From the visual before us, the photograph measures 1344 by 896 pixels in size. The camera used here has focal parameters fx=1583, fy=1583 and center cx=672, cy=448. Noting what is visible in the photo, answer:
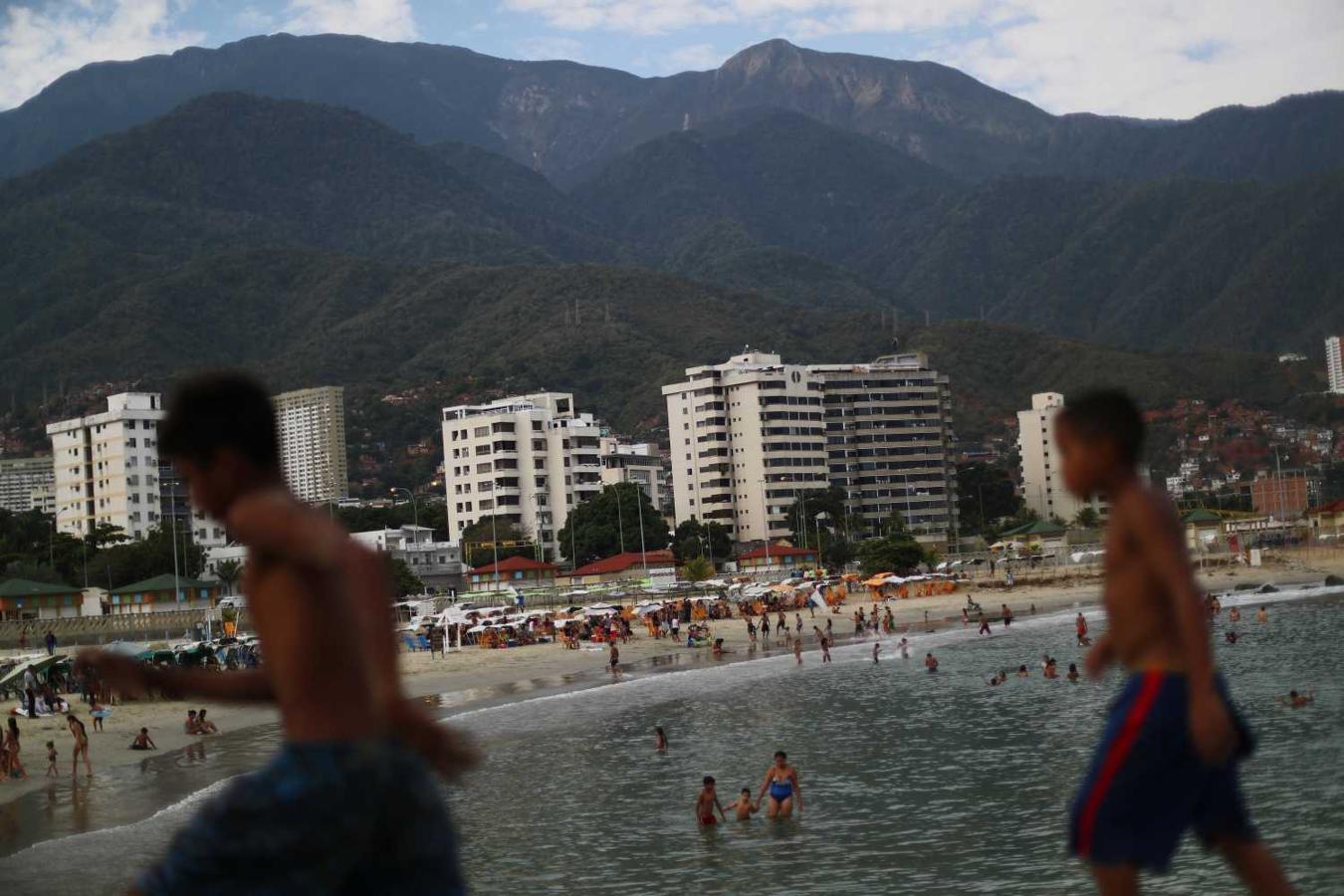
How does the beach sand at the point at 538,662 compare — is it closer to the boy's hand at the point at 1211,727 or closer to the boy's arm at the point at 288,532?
the boy's arm at the point at 288,532

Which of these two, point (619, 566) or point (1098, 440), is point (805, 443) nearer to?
point (619, 566)

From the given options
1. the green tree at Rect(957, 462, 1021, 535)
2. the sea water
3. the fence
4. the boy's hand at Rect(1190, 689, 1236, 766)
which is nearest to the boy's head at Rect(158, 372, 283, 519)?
the boy's hand at Rect(1190, 689, 1236, 766)

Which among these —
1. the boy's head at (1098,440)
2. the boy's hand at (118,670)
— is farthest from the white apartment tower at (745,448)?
the boy's hand at (118,670)

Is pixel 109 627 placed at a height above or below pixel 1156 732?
below

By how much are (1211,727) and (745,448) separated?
13835 centimetres

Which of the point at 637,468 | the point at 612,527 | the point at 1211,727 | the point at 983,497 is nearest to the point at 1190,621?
the point at 1211,727

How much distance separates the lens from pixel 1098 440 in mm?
5055

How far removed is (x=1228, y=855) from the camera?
493 centimetres

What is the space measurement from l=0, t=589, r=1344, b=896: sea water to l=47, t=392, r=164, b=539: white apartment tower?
97055 millimetres

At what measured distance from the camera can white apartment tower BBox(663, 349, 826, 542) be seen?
141 meters

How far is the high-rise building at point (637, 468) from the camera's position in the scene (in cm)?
14600

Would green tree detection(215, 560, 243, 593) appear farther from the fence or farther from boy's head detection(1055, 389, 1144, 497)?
boy's head detection(1055, 389, 1144, 497)

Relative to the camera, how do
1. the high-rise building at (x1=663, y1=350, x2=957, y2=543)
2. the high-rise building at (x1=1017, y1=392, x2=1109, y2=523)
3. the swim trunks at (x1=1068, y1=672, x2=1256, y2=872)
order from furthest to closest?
1. the high-rise building at (x1=1017, y1=392, x2=1109, y2=523)
2. the high-rise building at (x1=663, y1=350, x2=957, y2=543)
3. the swim trunks at (x1=1068, y1=672, x2=1256, y2=872)

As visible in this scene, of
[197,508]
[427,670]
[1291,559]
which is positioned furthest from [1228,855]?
[1291,559]
